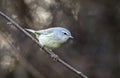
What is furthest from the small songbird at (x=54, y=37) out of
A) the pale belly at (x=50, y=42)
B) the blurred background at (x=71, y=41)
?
the blurred background at (x=71, y=41)

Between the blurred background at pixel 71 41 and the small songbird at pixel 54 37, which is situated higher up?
the blurred background at pixel 71 41

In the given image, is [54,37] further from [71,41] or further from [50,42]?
[71,41]

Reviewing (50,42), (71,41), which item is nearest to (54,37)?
(50,42)

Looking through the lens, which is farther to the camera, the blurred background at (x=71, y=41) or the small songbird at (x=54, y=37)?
the blurred background at (x=71, y=41)

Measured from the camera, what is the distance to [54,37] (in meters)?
3.11

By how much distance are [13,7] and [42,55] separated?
659 mm

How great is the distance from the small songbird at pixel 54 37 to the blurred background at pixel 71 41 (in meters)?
1.33

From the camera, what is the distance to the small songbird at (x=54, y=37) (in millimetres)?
3012

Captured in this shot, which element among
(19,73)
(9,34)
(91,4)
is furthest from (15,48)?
(91,4)

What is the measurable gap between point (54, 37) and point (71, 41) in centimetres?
188

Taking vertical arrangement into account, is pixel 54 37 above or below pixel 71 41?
below

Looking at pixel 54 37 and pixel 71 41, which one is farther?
pixel 71 41

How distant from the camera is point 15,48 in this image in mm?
4355

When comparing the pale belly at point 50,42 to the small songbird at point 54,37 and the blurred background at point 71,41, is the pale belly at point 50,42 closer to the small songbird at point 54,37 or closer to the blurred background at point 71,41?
the small songbird at point 54,37
